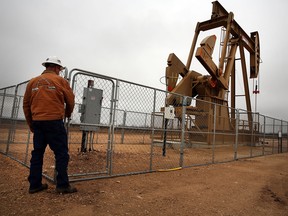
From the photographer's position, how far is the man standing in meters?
3.88

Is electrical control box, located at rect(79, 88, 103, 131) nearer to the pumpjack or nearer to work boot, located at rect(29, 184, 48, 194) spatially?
work boot, located at rect(29, 184, 48, 194)

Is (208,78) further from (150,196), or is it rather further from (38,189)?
(38,189)

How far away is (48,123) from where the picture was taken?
→ 3.87 m

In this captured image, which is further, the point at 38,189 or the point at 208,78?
the point at 208,78

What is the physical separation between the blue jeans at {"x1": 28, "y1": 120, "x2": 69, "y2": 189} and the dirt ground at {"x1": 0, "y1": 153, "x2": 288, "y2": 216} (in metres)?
0.24

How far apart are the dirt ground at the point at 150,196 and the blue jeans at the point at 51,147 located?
0.80 feet

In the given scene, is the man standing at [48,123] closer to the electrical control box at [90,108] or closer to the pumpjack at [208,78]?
the electrical control box at [90,108]

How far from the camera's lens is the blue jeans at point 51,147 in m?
3.90

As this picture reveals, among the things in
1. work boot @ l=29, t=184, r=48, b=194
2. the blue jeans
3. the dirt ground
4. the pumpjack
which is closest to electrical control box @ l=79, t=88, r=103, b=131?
the blue jeans

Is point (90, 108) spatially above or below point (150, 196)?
above

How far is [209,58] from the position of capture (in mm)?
11414

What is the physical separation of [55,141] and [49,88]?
0.85 m

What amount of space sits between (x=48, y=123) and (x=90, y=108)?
5.27 feet

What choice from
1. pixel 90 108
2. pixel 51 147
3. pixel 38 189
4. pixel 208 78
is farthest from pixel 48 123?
pixel 208 78
